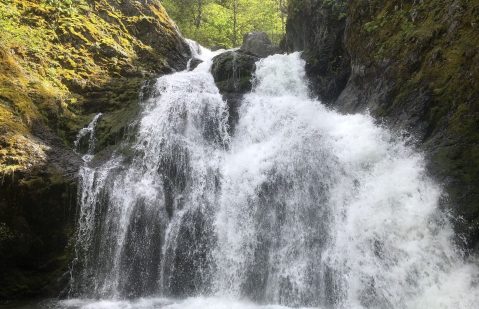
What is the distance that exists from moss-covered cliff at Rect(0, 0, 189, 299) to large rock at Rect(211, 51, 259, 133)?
94.7 inches

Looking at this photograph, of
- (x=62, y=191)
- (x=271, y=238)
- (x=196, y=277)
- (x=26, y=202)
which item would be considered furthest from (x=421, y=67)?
(x=26, y=202)

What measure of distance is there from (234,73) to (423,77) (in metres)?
7.32

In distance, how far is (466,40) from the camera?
8242 millimetres

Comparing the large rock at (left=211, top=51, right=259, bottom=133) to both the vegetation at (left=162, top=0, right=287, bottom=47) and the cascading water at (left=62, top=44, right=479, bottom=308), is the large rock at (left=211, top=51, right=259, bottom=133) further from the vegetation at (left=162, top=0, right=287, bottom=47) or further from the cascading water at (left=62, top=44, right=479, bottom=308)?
the vegetation at (left=162, top=0, right=287, bottom=47)

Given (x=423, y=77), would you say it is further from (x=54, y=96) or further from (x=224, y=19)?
(x=224, y=19)

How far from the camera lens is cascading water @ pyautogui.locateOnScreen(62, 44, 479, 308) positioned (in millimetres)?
7824

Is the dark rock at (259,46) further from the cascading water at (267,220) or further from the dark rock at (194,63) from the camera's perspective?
the cascading water at (267,220)

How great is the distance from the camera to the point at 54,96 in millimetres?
12086

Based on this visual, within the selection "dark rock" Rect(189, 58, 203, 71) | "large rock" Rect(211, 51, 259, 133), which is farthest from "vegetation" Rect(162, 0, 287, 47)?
"large rock" Rect(211, 51, 259, 133)

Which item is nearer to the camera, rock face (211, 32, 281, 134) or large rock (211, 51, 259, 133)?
rock face (211, 32, 281, 134)

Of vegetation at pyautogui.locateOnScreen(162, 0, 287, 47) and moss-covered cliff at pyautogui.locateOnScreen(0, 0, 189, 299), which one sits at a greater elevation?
vegetation at pyautogui.locateOnScreen(162, 0, 287, 47)

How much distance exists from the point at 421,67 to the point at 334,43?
4.88 m

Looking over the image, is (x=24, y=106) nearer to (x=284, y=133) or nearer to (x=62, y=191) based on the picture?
(x=62, y=191)

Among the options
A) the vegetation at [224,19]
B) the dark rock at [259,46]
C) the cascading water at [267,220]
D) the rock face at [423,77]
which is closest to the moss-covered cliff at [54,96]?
the cascading water at [267,220]
